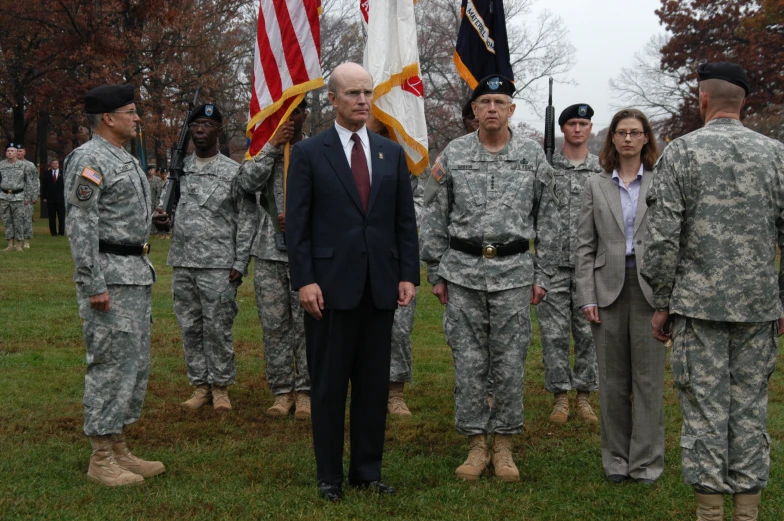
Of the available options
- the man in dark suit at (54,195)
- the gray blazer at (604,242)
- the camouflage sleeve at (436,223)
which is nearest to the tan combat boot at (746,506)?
the gray blazer at (604,242)

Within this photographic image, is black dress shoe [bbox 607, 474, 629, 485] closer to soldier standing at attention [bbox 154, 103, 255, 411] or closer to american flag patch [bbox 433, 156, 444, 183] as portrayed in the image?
american flag patch [bbox 433, 156, 444, 183]

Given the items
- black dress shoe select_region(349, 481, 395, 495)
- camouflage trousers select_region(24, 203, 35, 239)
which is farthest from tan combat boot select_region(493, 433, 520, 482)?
camouflage trousers select_region(24, 203, 35, 239)

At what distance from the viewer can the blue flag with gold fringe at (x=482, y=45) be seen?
7352 millimetres

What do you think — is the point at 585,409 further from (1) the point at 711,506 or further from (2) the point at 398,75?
(2) the point at 398,75

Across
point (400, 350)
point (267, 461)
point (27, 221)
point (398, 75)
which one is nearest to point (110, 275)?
point (267, 461)

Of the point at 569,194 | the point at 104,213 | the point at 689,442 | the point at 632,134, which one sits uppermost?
the point at 632,134

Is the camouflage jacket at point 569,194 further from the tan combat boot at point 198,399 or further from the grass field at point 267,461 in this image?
the tan combat boot at point 198,399

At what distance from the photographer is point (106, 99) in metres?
5.41

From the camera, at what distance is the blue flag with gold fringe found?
289 inches

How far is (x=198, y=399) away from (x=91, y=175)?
9.08ft

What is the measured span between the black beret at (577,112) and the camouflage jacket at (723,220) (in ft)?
9.84

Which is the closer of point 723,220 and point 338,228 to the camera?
point 723,220

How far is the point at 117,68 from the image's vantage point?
2642 centimetres

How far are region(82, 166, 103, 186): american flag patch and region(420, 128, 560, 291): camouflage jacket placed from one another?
2036 mm
